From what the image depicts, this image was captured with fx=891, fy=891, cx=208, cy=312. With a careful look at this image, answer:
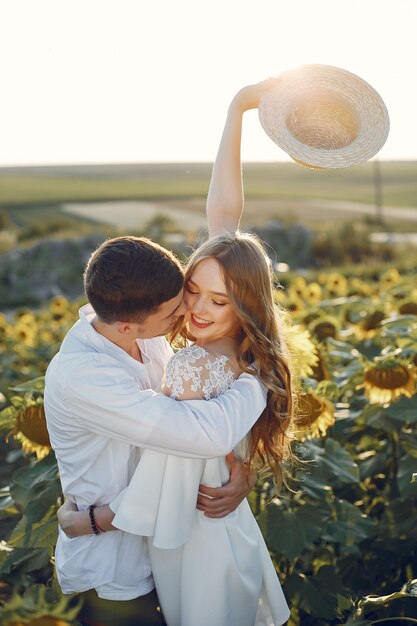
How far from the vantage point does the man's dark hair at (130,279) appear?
2203 millimetres

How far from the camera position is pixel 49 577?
3.23 meters

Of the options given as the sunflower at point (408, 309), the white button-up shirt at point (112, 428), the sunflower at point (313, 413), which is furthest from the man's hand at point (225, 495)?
the sunflower at point (408, 309)

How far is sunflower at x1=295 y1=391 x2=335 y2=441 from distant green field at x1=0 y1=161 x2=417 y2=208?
161ft

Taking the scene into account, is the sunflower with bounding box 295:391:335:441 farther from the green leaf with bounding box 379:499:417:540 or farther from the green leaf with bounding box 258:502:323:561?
the green leaf with bounding box 379:499:417:540

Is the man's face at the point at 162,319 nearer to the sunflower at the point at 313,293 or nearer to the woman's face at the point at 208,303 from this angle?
the woman's face at the point at 208,303

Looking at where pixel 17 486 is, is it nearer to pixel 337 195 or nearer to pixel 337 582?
pixel 337 582

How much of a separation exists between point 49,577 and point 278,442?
3.92 ft

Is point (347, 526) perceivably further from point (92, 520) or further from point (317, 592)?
point (92, 520)

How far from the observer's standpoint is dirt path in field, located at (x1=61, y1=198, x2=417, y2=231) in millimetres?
38500

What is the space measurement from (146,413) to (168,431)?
7 cm

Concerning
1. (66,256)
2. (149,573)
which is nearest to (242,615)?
(149,573)

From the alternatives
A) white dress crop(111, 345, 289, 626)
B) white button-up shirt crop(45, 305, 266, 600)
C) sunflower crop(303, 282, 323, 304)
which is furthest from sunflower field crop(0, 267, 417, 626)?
sunflower crop(303, 282, 323, 304)

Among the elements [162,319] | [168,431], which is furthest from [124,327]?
[168,431]

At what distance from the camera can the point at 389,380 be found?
3.29m
